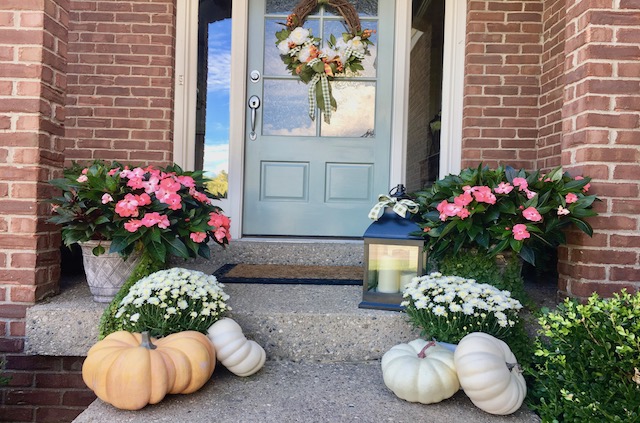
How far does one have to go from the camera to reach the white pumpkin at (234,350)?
5.74 feet

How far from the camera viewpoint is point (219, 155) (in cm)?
352

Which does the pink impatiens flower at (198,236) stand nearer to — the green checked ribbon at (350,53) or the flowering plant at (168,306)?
the flowering plant at (168,306)

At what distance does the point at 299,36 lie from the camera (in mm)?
3412

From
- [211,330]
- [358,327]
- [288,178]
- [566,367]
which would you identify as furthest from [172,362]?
[288,178]

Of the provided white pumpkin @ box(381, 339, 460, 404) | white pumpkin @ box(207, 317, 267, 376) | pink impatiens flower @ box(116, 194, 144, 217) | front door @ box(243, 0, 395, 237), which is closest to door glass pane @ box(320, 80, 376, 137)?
front door @ box(243, 0, 395, 237)

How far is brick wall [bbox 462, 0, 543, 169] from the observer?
A: 3148 millimetres

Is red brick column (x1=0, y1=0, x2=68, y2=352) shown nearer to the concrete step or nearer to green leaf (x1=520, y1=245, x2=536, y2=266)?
the concrete step

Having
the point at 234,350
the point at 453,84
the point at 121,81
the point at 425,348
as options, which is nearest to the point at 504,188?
the point at 425,348

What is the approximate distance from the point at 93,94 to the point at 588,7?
9.54 feet

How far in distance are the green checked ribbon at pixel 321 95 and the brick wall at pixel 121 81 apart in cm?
98

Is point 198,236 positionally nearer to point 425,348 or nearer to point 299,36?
point 425,348

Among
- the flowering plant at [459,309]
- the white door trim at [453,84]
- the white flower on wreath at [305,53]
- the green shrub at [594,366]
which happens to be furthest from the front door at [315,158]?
the green shrub at [594,366]

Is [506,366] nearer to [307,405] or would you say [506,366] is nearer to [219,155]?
[307,405]

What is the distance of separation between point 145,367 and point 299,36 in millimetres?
2612
